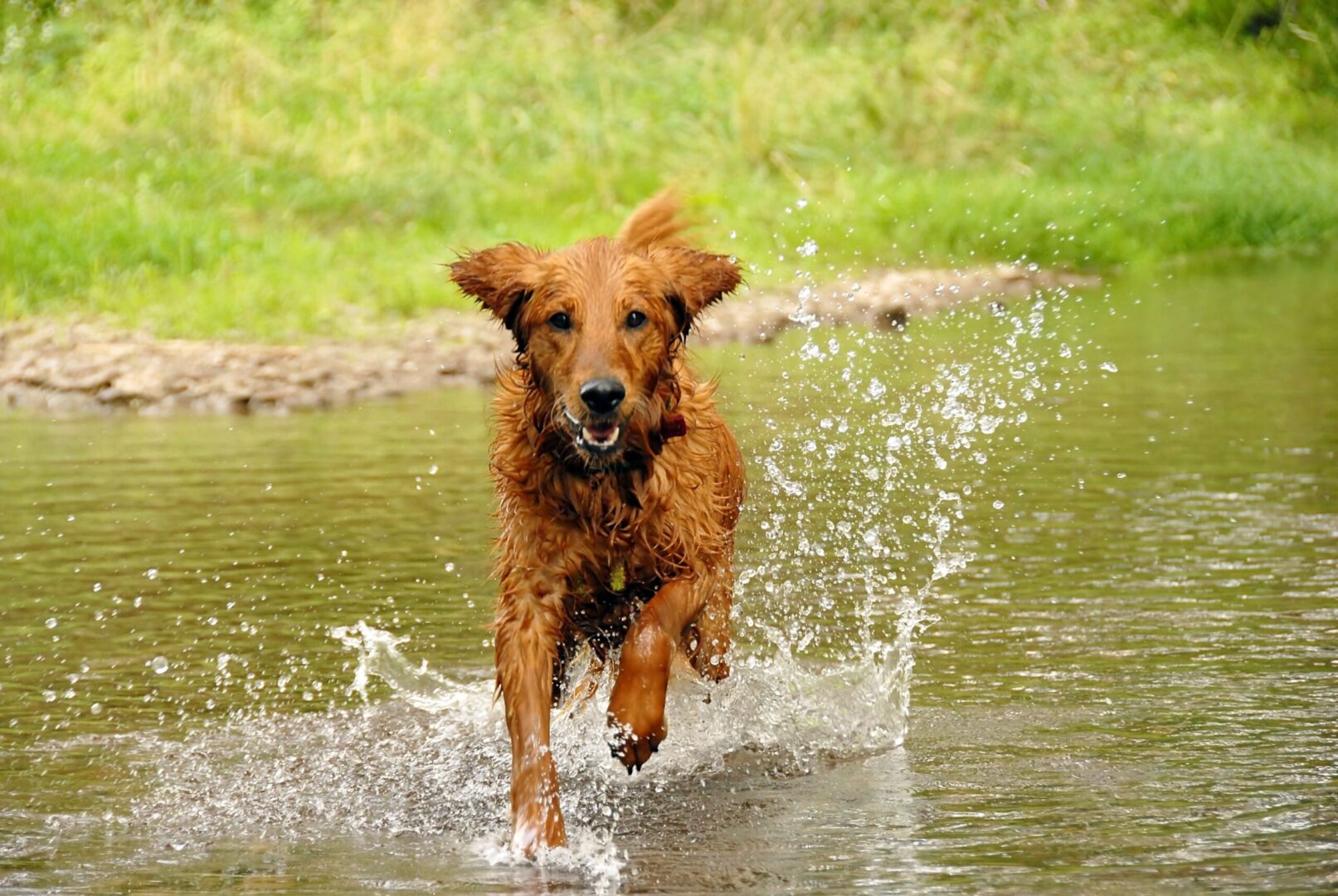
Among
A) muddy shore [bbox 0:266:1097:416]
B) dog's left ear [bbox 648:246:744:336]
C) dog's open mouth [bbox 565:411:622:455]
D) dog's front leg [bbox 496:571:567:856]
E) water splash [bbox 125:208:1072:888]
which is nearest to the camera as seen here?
dog's front leg [bbox 496:571:567:856]

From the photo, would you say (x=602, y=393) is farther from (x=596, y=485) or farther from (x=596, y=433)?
(x=596, y=485)

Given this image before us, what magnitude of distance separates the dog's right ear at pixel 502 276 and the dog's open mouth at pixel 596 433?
481 mm

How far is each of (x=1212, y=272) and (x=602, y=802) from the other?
1628 centimetres

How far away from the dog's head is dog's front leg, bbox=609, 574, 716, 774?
0.48 meters

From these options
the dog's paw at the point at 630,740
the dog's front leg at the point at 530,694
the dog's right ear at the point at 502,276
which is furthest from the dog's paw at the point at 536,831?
the dog's right ear at the point at 502,276

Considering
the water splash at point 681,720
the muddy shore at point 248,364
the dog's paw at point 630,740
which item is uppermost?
the dog's paw at point 630,740

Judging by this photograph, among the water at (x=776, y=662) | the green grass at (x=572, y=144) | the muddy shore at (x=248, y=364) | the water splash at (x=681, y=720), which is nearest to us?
the water at (x=776, y=662)

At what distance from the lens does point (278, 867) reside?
5109mm

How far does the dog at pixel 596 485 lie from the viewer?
5.42m

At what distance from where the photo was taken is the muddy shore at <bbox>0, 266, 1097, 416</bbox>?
13641 mm

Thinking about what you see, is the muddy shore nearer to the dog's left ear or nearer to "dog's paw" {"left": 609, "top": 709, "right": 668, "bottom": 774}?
the dog's left ear

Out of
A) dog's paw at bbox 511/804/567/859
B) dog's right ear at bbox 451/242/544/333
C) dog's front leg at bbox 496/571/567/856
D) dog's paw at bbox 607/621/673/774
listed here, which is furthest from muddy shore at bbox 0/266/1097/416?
dog's paw at bbox 511/804/567/859

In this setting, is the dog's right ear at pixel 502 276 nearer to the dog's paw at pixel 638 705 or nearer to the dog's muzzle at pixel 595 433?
the dog's muzzle at pixel 595 433

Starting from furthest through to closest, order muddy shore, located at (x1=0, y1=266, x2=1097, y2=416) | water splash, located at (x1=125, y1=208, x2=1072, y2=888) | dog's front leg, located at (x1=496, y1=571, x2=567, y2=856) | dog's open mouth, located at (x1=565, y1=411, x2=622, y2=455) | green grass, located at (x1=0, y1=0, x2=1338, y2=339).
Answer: green grass, located at (x1=0, y1=0, x2=1338, y2=339) → muddy shore, located at (x1=0, y1=266, x2=1097, y2=416) → water splash, located at (x1=125, y1=208, x2=1072, y2=888) → dog's open mouth, located at (x1=565, y1=411, x2=622, y2=455) → dog's front leg, located at (x1=496, y1=571, x2=567, y2=856)
